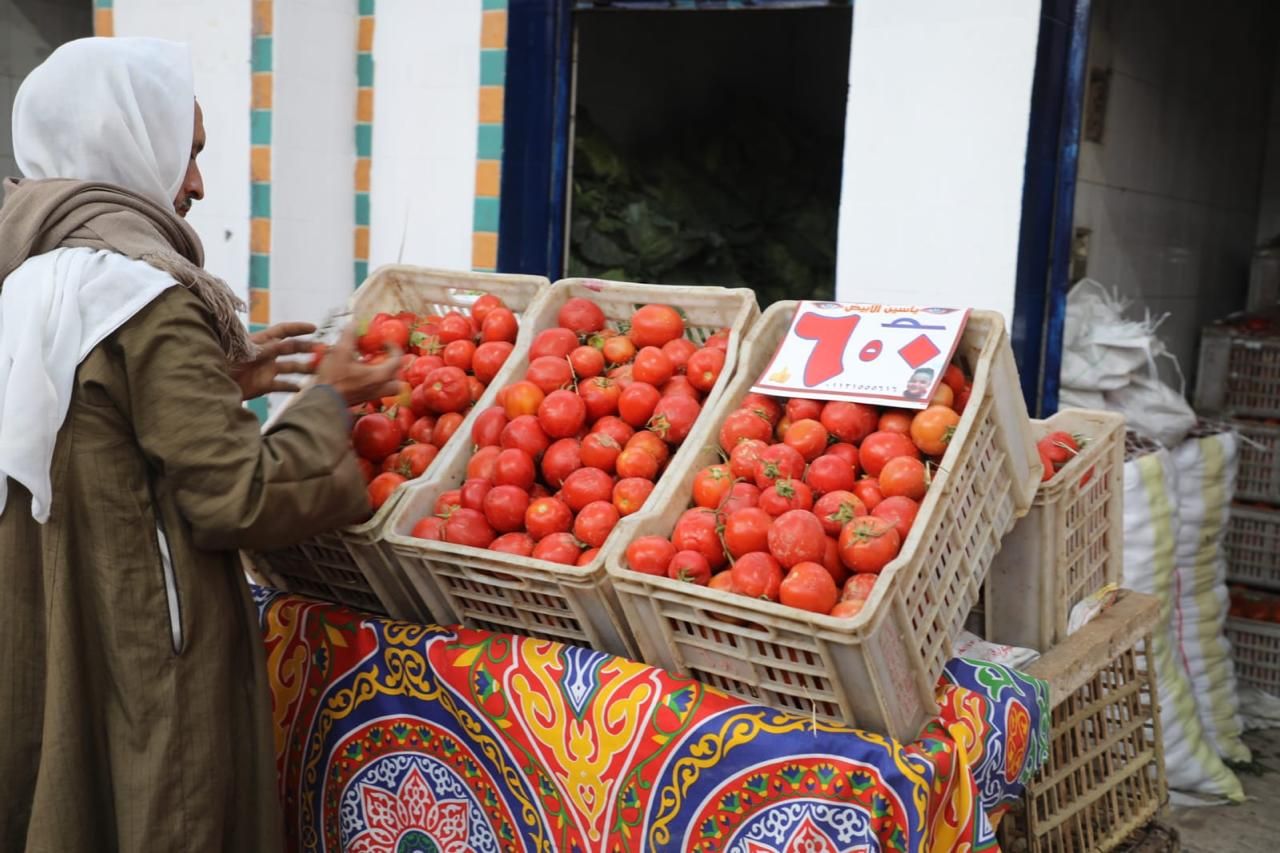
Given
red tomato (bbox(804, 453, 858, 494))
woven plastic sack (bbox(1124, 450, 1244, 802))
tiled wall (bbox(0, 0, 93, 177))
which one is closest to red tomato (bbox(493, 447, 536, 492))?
red tomato (bbox(804, 453, 858, 494))

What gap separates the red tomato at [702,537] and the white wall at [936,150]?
1.88 m

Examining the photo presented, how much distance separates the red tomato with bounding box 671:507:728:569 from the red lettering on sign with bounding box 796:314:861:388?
35cm

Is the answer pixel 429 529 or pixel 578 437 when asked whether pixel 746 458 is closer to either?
pixel 578 437

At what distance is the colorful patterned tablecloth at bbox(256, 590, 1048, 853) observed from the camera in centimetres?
185

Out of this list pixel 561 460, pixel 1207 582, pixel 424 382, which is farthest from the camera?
pixel 1207 582

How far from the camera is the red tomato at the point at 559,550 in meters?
2.16

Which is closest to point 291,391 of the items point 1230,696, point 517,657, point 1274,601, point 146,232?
point 146,232

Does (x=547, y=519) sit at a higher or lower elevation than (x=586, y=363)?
lower

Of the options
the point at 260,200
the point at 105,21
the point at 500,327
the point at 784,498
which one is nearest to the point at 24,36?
the point at 105,21

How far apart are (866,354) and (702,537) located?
48 centimetres

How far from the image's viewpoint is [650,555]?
6.70 feet

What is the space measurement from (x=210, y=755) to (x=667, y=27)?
522 centimetres

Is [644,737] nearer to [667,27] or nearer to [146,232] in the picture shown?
[146,232]

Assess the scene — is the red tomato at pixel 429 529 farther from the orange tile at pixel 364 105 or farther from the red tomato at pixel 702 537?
the orange tile at pixel 364 105
